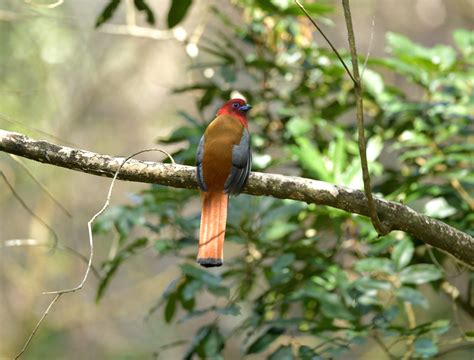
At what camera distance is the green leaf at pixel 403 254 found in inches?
117

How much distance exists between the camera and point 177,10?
315 cm

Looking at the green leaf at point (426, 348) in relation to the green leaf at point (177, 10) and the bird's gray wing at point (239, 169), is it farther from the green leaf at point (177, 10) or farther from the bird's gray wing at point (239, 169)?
the green leaf at point (177, 10)

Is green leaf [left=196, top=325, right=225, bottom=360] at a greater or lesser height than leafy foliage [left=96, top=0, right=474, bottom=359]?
lesser

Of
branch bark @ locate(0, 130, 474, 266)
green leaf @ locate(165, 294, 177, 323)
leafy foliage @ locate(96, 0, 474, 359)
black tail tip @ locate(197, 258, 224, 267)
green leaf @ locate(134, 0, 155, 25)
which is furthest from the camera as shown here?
green leaf @ locate(165, 294, 177, 323)

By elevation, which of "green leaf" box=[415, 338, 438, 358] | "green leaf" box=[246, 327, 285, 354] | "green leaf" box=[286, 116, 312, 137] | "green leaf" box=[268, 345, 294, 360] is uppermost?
"green leaf" box=[286, 116, 312, 137]

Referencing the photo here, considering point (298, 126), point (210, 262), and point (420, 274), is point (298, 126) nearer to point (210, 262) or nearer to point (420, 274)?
point (420, 274)

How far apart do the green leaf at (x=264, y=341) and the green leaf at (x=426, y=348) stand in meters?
0.54

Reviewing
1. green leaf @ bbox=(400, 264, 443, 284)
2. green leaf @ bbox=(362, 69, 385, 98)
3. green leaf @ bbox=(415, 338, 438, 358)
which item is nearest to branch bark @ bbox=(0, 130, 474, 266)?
green leaf @ bbox=(415, 338, 438, 358)

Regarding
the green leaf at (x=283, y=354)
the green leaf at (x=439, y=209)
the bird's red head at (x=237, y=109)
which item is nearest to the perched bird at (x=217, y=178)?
the bird's red head at (x=237, y=109)

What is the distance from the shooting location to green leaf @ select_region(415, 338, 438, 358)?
266cm

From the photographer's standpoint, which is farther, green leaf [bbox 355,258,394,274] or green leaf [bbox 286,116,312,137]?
green leaf [bbox 286,116,312,137]

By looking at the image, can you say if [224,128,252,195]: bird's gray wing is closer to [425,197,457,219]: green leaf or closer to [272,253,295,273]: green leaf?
[272,253,295,273]: green leaf

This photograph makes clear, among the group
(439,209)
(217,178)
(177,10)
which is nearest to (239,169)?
(217,178)

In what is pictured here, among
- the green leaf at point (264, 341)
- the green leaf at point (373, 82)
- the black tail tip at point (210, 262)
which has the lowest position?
the green leaf at point (264, 341)
